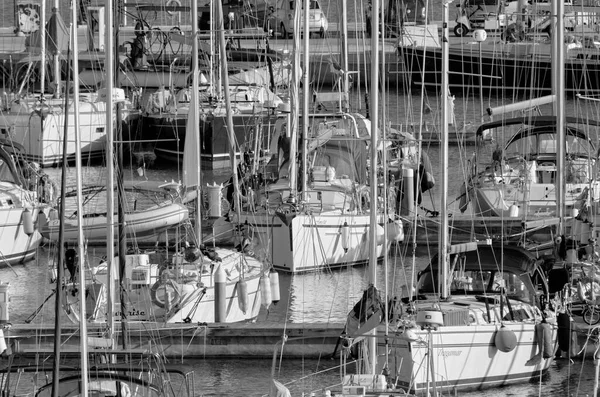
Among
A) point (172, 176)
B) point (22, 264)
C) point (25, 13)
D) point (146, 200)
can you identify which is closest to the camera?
point (22, 264)

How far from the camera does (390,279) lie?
111ft

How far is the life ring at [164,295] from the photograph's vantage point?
2856cm

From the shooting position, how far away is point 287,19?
6956 cm

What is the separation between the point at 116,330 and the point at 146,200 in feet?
49.5

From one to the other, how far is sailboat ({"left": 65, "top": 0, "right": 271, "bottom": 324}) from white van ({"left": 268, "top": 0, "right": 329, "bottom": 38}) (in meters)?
36.3

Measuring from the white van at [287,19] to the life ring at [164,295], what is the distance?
123ft

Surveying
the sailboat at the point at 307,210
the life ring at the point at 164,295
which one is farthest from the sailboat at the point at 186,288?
the sailboat at the point at 307,210

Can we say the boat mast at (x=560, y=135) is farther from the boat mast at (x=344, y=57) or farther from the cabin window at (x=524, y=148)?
the boat mast at (x=344, y=57)

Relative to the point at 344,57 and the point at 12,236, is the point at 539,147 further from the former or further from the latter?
the point at 12,236

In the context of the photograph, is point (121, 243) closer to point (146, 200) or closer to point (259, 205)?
point (259, 205)

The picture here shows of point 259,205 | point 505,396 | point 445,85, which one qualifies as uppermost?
point 445,85

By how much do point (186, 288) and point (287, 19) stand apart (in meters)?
41.6

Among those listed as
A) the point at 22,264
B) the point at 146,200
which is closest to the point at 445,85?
the point at 22,264

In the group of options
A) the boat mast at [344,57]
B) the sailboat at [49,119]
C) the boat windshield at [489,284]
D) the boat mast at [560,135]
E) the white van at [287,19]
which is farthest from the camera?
the white van at [287,19]
